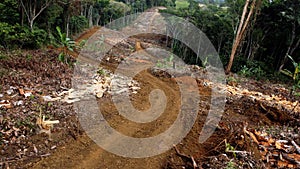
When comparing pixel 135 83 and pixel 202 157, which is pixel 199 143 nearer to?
pixel 202 157

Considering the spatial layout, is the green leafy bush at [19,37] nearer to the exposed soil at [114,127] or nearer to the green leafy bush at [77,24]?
the exposed soil at [114,127]

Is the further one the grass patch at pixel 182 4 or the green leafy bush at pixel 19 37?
the grass patch at pixel 182 4

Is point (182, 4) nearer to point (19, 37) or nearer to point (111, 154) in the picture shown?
point (19, 37)

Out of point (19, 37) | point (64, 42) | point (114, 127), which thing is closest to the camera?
point (114, 127)

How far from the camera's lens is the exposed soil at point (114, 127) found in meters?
5.27

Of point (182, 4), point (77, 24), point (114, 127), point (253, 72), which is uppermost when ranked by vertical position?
point (182, 4)

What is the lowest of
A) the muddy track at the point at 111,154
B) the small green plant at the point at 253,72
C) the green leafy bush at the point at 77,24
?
the small green plant at the point at 253,72

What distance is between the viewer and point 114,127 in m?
6.93

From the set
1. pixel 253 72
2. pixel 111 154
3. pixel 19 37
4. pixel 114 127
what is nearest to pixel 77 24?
pixel 19 37

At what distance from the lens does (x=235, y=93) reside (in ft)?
38.2

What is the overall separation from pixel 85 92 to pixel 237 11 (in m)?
17.6

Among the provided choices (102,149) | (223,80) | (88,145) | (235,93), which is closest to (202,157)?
(102,149)

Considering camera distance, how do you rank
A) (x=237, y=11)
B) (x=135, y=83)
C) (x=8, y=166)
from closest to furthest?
(x=8, y=166) < (x=135, y=83) < (x=237, y=11)

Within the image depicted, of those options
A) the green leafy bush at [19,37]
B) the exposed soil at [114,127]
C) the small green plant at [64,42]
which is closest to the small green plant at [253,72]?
the exposed soil at [114,127]
